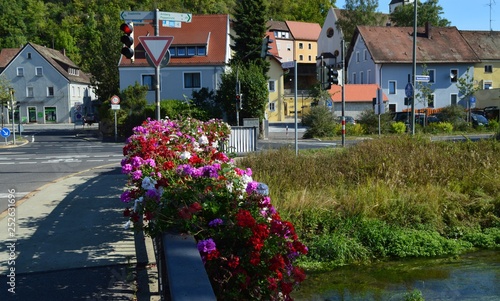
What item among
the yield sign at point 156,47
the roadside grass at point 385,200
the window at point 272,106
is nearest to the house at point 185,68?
the window at point 272,106

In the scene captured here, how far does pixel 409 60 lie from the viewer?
6231 cm

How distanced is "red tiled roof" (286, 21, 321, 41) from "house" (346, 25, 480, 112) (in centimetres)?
5215

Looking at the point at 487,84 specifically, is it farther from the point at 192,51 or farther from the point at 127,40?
the point at 127,40

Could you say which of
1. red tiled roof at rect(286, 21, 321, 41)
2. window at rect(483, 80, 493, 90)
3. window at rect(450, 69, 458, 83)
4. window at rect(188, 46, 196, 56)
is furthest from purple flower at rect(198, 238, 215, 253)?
red tiled roof at rect(286, 21, 321, 41)

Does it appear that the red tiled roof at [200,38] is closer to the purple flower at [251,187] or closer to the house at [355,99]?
the house at [355,99]

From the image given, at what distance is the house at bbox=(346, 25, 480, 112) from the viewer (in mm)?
62719

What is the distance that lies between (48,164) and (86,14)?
3940 inches

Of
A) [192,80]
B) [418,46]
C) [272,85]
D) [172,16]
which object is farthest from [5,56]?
[172,16]

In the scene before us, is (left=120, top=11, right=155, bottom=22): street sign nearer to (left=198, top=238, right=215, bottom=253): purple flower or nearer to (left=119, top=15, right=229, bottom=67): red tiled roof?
(left=198, top=238, right=215, bottom=253): purple flower

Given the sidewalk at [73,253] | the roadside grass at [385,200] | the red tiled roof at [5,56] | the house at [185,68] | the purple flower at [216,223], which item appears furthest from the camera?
the red tiled roof at [5,56]

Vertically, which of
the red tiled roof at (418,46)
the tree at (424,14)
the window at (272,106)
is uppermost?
the tree at (424,14)

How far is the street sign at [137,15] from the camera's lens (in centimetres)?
1185

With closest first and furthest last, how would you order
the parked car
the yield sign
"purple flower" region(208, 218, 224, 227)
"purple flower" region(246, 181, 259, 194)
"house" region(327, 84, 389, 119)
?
"purple flower" region(208, 218, 224, 227) → "purple flower" region(246, 181, 259, 194) → the yield sign → the parked car → "house" region(327, 84, 389, 119)

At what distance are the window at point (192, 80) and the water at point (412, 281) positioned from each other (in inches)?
1705
